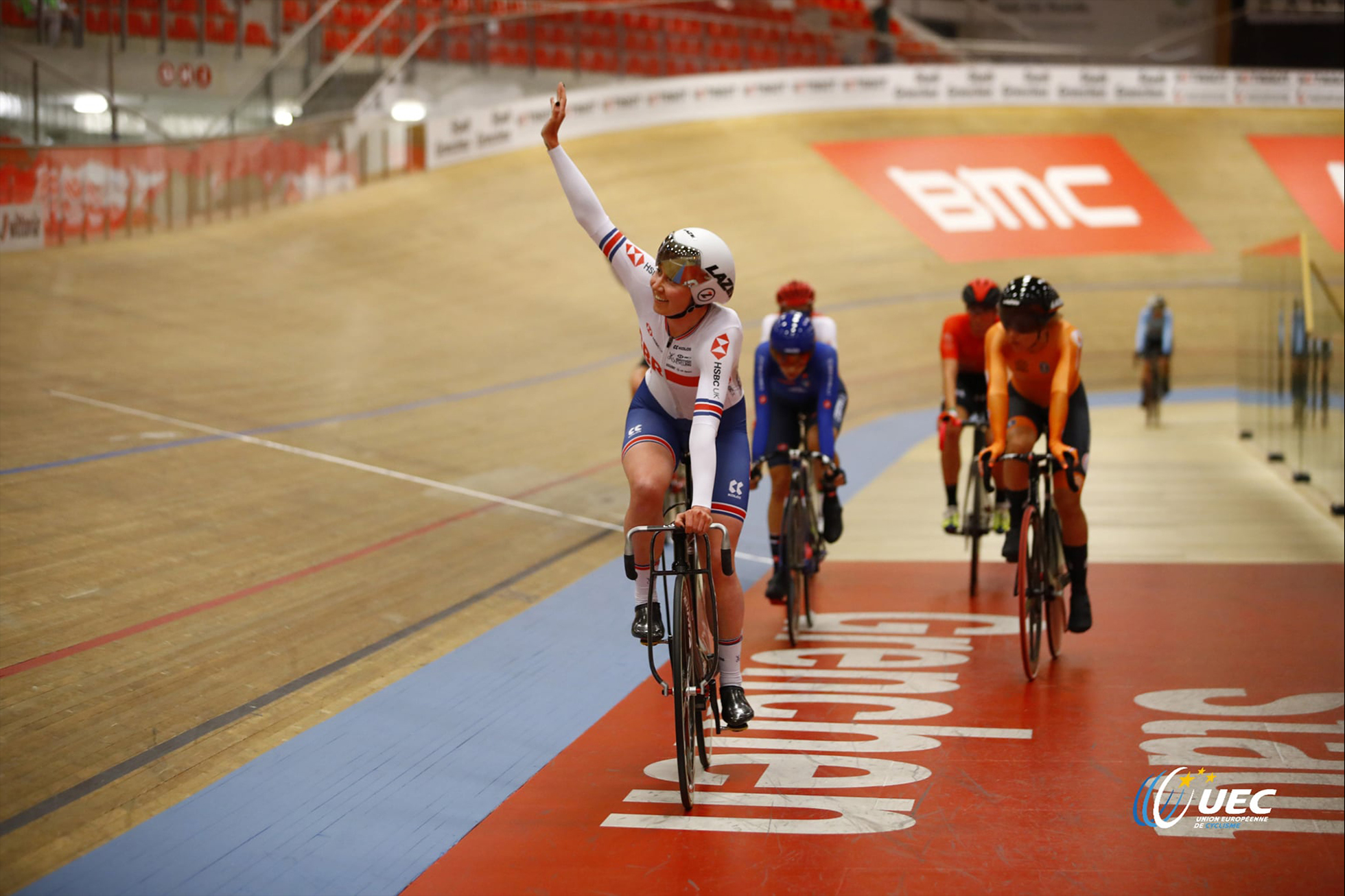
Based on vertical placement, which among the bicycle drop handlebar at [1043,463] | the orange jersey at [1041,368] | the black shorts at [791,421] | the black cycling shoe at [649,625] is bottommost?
the black cycling shoe at [649,625]

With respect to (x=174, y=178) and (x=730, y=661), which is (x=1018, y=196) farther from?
(x=730, y=661)

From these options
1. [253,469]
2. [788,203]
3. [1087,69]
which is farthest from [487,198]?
[1087,69]

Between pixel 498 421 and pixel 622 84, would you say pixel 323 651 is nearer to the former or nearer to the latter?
pixel 498 421

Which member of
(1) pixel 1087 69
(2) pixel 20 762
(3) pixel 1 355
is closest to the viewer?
(2) pixel 20 762

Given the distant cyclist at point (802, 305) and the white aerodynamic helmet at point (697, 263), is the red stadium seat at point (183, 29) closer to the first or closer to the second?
the distant cyclist at point (802, 305)

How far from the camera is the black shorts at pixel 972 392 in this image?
20.6 feet

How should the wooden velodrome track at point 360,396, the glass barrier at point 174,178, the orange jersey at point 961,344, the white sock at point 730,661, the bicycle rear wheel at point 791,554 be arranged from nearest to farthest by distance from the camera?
the white sock at point 730,661 < the wooden velodrome track at point 360,396 < the bicycle rear wheel at point 791,554 < the orange jersey at point 961,344 < the glass barrier at point 174,178

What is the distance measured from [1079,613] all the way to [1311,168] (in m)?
18.7

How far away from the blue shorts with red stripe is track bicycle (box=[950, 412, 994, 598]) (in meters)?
2.49

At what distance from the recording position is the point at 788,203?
1795 centimetres

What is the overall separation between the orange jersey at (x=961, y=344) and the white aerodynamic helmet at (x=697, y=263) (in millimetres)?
2878

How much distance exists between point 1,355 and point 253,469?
8.53 feet

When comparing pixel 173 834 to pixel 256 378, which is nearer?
pixel 173 834

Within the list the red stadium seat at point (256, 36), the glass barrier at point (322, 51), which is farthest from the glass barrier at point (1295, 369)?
the red stadium seat at point (256, 36)
